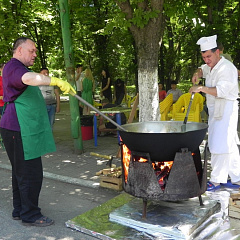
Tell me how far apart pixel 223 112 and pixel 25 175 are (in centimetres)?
281

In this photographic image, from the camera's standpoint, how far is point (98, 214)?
4.14 meters

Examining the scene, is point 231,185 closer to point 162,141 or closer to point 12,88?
point 162,141

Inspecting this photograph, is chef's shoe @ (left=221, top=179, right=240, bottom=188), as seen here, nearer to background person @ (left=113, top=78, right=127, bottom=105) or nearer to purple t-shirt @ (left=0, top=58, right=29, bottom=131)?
purple t-shirt @ (left=0, top=58, right=29, bottom=131)

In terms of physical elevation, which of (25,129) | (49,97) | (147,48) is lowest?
(25,129)

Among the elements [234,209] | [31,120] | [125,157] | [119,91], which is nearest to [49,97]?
[31,120]

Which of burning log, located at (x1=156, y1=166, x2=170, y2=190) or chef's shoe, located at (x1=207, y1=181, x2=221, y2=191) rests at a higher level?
burning log, located at (x1=156, y1=166, x2=170, y2=190)

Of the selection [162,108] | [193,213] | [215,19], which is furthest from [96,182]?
[215,19]

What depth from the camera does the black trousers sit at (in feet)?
12.9

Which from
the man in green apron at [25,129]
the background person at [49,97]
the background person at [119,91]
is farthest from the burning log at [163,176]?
the background person at [119,91]

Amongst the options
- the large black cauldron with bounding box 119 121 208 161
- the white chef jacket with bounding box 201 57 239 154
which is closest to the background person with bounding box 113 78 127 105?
the white chef jacket with bounding box 201 57 239 154

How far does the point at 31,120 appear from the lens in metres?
3.90

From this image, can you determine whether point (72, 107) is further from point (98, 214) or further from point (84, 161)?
point (98, 214)

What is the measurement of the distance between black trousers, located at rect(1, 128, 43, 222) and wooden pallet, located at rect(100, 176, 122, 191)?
138cm

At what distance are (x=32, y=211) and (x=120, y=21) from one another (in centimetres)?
349
